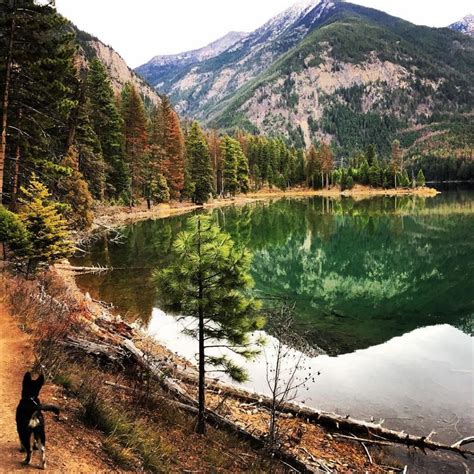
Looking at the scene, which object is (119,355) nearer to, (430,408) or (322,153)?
(430,408)

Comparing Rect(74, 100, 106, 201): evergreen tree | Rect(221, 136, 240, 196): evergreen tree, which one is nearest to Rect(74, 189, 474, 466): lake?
Rect(74, 100, 106, 201): evergreen tree

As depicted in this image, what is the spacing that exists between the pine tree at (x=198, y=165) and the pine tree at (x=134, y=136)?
554 inches

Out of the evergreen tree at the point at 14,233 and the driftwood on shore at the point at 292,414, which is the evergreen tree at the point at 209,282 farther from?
the evergreen tree at the point at 14,233

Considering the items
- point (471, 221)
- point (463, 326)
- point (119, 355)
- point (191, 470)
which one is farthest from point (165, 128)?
point (191, 470)

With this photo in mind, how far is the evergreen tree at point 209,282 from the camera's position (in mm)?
9945

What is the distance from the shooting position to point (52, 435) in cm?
713

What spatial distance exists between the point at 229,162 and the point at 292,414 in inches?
3402

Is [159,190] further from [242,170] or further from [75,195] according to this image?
[242,170]

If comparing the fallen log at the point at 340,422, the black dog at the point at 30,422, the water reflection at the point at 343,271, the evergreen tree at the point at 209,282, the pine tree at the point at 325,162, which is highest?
the pine tree at the point at 325,162

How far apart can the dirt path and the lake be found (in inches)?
290

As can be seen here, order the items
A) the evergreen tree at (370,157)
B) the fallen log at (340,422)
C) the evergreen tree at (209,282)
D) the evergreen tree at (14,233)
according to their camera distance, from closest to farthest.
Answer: the evergreen tree at (209,282) → the fallen log at (340,422) → the evergreen tree at (14,233) → the evergreen tree at (370,157)

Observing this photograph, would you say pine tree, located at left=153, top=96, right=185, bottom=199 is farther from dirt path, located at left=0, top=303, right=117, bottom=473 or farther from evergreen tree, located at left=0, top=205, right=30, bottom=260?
dirt path, located at left=0, top=303, right=117, bottom=473

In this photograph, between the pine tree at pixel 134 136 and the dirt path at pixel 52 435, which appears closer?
the dirt path at pixel 52 435

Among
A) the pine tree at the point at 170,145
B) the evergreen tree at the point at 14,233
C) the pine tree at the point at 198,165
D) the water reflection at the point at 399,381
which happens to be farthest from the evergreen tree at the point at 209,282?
the pine tree at the point at 198,165
